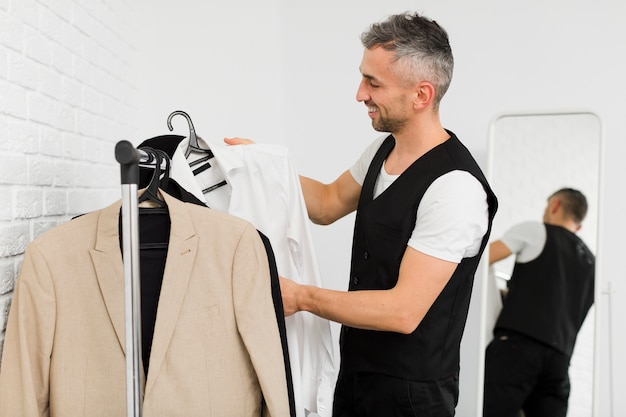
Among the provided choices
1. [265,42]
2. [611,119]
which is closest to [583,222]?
[611,119]

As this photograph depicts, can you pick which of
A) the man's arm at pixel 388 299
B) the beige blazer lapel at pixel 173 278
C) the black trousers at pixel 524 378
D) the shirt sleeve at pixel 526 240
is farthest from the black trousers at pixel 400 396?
the shirt sleeve at pixel 526 240

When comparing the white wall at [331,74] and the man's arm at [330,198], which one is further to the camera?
the white wall at [331,74]

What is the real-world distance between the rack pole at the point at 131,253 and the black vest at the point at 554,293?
213 centimetres

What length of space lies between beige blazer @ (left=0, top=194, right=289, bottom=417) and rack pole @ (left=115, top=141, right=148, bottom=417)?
0.70 ft

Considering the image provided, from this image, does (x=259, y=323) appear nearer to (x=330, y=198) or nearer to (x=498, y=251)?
(x=330, y=198)

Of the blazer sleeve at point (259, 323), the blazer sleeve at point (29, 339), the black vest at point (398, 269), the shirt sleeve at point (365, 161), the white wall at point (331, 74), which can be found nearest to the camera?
the blazer sleeve at point (29, 339)

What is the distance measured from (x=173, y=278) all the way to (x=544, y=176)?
2044mm

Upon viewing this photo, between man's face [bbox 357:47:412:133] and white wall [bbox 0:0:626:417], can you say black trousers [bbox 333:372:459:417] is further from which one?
white wall [bbox 0:0:626:417]

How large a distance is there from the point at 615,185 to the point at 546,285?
1.84ft

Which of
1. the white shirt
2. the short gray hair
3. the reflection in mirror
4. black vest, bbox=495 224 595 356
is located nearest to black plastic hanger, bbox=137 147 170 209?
the white shirt

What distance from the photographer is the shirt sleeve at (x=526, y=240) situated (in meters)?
3.12

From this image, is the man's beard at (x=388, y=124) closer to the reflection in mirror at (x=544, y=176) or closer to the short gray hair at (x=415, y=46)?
the short gray hair at (x=415, y=46)

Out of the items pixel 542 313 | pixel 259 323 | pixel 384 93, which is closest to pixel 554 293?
pixel 542 313

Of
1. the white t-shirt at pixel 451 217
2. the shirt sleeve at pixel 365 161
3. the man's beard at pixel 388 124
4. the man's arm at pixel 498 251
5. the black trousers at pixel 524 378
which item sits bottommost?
the black trousers at pixel 524 378
